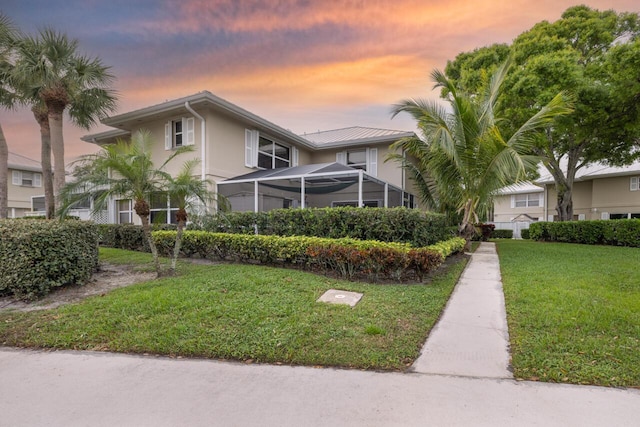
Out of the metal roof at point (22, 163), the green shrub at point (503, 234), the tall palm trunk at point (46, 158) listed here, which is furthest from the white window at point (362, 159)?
the metal roof at point (22, 163)

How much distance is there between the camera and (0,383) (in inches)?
123

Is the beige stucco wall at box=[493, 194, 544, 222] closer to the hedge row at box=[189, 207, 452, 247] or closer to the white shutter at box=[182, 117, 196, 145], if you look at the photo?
the hedge row at box=[189, 207, 452, 247]

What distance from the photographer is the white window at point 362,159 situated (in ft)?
51.7

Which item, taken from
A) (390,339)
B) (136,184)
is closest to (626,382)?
(390,339)

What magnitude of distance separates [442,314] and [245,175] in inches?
392

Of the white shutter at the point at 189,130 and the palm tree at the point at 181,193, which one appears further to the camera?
the white shutter at the point at 189,130

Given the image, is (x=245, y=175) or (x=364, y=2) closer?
(x=364, y=2)

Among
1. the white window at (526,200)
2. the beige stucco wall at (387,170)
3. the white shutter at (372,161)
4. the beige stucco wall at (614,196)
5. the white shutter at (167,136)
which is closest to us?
the white shutter at (167,136)

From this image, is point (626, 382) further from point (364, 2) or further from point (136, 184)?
point (364, 2)

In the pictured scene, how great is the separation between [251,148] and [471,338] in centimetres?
1154

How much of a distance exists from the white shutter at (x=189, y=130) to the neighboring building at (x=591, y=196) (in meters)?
17.2

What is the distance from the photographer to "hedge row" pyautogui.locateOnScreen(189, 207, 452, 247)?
7496 mm

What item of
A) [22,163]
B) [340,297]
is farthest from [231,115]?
[22,163]

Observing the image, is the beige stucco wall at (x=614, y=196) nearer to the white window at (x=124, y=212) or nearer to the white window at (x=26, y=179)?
the white window at (x=124, y=212)
